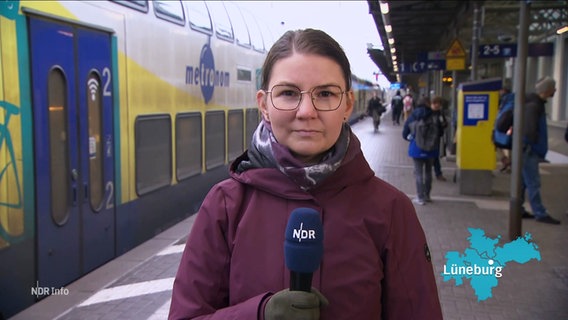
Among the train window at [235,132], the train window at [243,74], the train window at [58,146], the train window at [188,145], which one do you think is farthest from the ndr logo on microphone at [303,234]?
the train window at [243,74]

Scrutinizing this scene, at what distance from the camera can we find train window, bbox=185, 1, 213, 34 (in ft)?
25.4

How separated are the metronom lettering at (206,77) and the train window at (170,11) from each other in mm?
671

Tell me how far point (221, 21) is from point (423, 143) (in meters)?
3.79

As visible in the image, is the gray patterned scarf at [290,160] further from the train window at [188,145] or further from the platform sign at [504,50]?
the platform sign at [504,50]

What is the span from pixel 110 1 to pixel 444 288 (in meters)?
4.23

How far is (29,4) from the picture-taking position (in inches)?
163

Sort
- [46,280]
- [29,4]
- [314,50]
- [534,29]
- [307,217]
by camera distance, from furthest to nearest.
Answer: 1. [534,29]
2. [46,280]
3. [29,4]
4. [314,50]
5. [307,217]

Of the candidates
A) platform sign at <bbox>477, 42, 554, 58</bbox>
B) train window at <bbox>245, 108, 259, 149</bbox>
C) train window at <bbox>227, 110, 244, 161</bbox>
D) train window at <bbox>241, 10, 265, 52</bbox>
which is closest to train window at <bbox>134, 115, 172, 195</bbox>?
train window at <bbox>227, 110, 244, 161</bbox>

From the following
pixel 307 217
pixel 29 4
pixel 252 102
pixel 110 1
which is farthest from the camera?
pixel 252 102

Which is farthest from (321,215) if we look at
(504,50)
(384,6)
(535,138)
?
(504,50)

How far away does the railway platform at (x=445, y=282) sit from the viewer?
446 cm

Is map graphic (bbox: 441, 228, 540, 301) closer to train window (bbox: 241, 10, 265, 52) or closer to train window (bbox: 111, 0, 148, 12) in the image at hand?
train window (bbox: 111, 0, 148, 12)

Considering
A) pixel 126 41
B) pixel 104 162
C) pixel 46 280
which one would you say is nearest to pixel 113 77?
Answer: pixel 126 41

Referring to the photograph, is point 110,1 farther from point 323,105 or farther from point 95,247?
point 323,105
